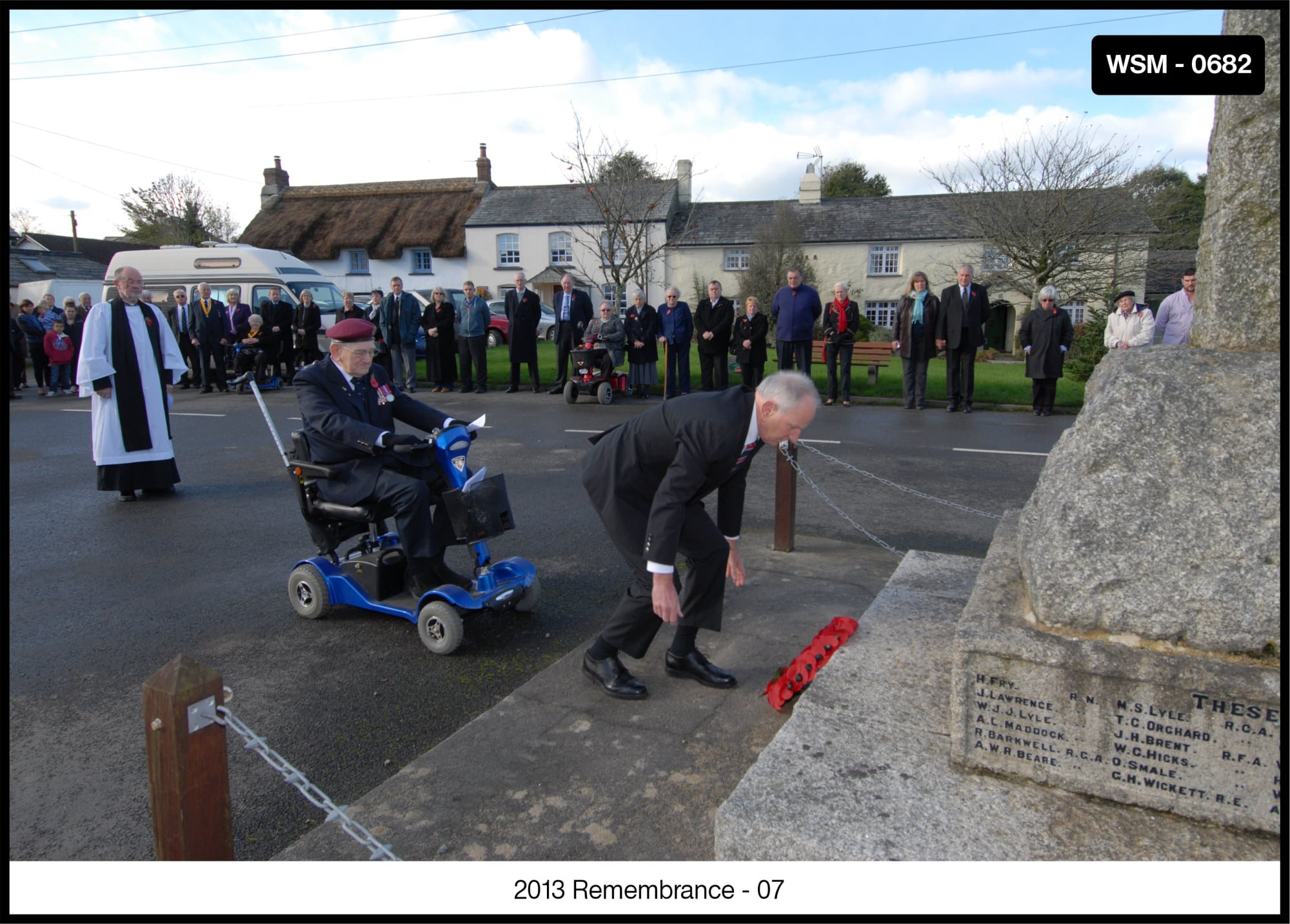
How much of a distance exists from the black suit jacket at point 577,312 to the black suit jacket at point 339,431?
39.7 feet

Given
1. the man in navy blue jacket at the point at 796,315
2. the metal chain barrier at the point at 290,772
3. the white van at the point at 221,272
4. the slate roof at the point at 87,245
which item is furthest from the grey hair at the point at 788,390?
the slate roof at the point at 87,245

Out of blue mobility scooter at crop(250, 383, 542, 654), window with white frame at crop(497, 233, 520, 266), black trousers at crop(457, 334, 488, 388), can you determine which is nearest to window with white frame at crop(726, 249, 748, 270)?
window with white frame at crop(497, 233, 520, 266)

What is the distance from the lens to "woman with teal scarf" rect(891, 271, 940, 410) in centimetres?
1422

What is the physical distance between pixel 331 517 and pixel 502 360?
19281 mm

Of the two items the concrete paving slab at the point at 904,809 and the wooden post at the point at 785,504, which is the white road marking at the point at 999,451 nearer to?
Result: the wooden post at the point at 785,504

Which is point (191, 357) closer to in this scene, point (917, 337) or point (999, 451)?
point (917, 337)

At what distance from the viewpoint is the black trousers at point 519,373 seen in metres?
17.6

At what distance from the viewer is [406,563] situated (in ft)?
17.4

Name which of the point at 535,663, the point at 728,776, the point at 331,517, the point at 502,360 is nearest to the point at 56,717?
the point at 331,517

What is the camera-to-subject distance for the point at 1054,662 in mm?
2867

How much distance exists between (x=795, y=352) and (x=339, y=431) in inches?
439

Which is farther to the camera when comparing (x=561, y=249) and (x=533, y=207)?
(x=533, y=207)

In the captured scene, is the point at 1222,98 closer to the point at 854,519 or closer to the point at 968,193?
the point at 854,519

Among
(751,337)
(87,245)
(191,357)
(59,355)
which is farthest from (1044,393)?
(87,245)
